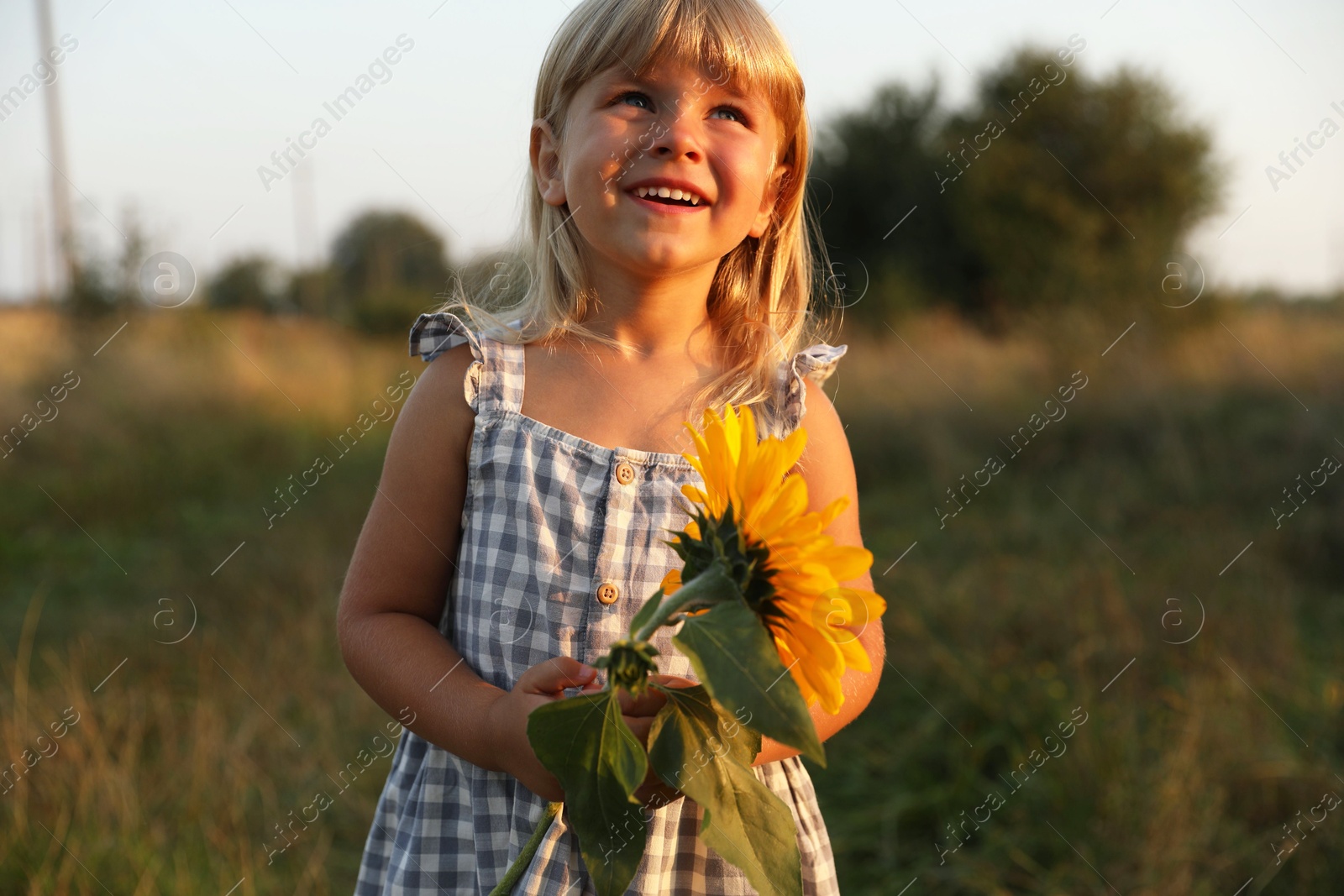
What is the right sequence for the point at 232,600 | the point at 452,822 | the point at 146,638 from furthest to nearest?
the point at 232,600 < the point at 146,638 < the point at 452,822

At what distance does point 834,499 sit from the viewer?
1.29 metres

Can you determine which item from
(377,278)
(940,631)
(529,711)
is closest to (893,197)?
(377,278)

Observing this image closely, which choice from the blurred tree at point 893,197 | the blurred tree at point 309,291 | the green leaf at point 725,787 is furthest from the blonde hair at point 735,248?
the blurred tree at point 309,291

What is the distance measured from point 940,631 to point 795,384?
7.86 ft

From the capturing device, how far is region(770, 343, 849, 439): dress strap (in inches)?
52.3

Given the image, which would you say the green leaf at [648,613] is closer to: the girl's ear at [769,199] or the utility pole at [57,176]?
the girl's ear at [769,199]

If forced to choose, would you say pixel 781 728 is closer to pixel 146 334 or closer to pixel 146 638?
pixel 146 638

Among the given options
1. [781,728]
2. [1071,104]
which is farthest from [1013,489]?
[1071,104]

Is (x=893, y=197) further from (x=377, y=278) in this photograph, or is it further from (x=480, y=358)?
(x=480, y=358)

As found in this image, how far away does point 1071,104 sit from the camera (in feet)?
38.6

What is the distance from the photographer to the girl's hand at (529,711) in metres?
0.99

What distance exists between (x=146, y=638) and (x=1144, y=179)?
12.0 m

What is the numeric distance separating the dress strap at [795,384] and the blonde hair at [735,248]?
0.01 m

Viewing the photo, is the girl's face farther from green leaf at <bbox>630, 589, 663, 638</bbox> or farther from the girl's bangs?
green leaf at <bbox>630, 589, 663, 638</bbox>
